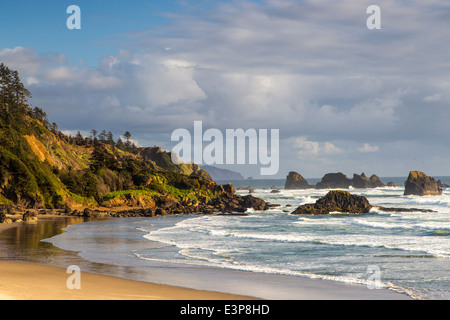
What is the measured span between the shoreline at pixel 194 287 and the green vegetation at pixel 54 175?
44420mm

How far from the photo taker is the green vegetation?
64062 mm

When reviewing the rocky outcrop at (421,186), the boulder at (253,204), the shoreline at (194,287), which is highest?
the rocky outcrop at (421,186)

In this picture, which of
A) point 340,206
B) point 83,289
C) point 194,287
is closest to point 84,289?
point 83,289

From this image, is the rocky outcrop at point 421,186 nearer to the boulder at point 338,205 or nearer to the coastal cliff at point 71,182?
the coastal cliff at point 71,182

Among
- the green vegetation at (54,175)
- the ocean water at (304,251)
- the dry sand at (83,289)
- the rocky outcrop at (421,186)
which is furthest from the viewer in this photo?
the rocky outcrop at (421,186)

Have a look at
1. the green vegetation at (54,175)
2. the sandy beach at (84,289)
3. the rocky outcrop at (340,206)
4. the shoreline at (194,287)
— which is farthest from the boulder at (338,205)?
the sandy beach at (84,289)

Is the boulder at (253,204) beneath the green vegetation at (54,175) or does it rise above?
beneath

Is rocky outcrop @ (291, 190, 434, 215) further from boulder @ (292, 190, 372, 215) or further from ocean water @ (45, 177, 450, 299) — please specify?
ocean water @ (45, 177, 450, 299)

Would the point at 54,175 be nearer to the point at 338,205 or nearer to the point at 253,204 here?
the point at 253,204

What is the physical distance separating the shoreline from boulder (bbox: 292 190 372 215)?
47.4m

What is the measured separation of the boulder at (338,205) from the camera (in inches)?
2699

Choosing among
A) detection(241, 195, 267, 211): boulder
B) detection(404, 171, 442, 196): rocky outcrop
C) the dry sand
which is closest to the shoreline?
the dry sand
